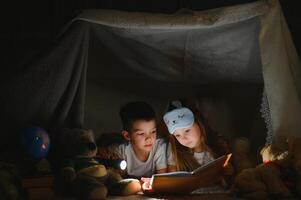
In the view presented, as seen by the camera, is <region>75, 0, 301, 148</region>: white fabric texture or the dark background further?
the dark background

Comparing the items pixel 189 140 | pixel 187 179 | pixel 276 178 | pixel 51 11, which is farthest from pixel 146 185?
pixel 51 11

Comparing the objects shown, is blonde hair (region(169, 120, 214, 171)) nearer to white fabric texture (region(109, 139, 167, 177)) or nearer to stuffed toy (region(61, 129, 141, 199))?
white fabric texture (region(109, 139, 167, 177))

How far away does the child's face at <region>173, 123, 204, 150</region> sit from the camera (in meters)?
3.19

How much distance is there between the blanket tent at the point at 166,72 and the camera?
2.88m

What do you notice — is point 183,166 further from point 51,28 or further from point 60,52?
point 51,28

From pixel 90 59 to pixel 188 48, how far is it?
0.75 meters

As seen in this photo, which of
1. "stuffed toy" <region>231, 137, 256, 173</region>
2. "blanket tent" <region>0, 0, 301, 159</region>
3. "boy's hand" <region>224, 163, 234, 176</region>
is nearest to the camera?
"blanket tent" <region>0, 0, 301, 159</region>

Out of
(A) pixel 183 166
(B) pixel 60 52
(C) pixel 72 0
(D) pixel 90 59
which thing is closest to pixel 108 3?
(C) pixel 72 0

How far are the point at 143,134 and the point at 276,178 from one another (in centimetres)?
97

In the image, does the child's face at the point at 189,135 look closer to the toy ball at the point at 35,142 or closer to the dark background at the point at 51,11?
the toy ball at the point at 35,142

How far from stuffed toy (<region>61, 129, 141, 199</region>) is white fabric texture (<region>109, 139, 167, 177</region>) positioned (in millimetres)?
309

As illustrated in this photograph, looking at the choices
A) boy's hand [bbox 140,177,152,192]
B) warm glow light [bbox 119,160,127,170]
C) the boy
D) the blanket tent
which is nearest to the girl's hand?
boy's hand [bbox 140,177,152,192]

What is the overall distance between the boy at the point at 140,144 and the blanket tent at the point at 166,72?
36 cm

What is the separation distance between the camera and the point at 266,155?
9.25 ft
